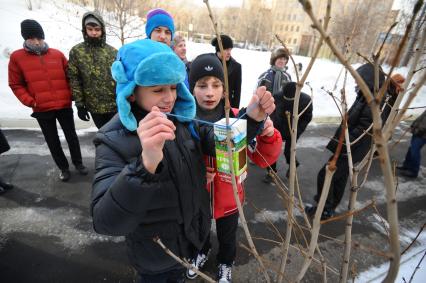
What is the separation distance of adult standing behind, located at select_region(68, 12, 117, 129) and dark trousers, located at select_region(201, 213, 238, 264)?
7.61ft

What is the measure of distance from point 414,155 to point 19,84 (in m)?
6.95

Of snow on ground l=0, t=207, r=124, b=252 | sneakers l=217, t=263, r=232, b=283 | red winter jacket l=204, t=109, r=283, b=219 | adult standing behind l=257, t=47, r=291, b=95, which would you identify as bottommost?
snow on ground l=0, t=207, r=124, b=252

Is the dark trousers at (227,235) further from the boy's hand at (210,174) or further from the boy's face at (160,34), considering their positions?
the boy's face at (160,34)

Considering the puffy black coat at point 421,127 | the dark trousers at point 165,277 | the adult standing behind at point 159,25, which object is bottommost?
the dark trousers at point 165,277

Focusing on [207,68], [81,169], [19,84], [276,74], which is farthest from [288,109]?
[19,84]

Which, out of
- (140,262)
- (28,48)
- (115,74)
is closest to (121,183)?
(115,74)

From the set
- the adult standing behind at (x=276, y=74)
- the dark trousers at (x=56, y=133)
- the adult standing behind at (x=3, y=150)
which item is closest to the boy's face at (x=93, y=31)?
the dark trousers at (x=56, y=133)

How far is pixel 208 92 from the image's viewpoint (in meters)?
1.93

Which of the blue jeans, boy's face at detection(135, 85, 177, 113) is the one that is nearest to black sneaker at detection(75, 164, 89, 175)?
boy's face at detection(135, 85, 177, 113)

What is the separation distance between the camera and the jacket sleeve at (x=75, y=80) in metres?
3.17

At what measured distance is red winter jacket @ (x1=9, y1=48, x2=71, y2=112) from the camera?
10.1 ft

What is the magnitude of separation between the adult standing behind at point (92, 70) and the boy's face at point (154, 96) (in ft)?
7.28

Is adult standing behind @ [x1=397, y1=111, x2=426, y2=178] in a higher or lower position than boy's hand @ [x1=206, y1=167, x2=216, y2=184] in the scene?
lower

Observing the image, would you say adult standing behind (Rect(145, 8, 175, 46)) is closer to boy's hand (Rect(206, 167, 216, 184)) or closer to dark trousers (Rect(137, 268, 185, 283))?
boy's hand (Rect(206, 167, 216, 184))
